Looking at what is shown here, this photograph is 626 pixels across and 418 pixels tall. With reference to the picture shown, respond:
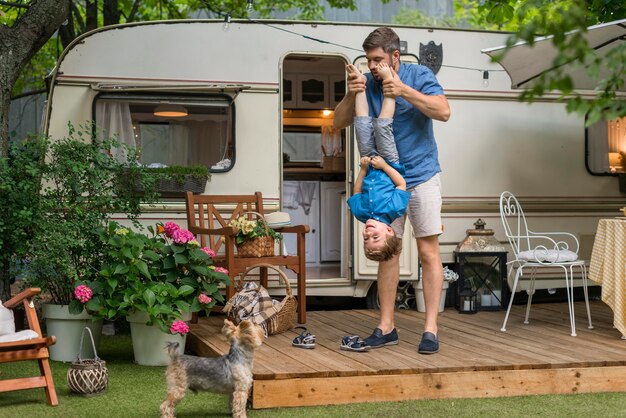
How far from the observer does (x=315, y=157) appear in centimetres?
1050

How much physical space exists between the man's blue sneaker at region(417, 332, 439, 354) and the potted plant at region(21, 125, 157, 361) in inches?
87.8

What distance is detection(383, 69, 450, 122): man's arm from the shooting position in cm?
518

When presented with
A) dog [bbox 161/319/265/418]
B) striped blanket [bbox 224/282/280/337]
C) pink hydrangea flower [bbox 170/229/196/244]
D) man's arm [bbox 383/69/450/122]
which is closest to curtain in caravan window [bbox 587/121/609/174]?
striped blanket [bbox 224/282/280/337]

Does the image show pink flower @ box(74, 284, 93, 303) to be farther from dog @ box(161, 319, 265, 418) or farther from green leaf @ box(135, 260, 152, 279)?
dog @ box(161, 319, 265, 418)

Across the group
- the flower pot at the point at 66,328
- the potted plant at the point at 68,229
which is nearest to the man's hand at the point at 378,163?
the potted plant at the point at 68,229

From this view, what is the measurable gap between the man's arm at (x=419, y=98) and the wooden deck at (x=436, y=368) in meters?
1.41

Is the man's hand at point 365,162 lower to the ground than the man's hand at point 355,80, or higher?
lower

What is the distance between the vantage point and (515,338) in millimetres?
6371

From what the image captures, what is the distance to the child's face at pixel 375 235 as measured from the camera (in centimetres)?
498

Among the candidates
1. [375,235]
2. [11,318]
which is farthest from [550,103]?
[11,318]

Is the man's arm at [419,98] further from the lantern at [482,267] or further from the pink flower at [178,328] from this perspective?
the lantern at [482,267]

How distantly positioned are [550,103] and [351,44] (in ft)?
6.50

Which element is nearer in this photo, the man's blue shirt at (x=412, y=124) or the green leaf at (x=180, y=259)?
the man's blue shirt at (x=412, y=124)

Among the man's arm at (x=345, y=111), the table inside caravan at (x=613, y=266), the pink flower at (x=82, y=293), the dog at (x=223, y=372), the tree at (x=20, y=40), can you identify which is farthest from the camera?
the tree at (x=20, y=40)
